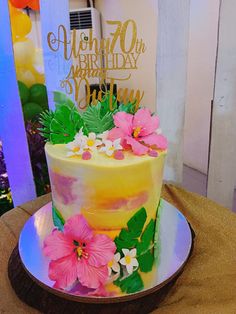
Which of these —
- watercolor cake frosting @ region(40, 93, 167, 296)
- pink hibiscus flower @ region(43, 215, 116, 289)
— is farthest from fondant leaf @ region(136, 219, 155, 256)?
pink hibiscus flower @ region(43, 215, 116, 289)

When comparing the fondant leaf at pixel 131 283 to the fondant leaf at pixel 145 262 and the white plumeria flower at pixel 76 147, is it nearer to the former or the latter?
the fondant leaf at pixel 145 262

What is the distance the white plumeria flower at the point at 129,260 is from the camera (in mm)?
655

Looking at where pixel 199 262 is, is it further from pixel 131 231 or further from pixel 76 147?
pixel 76 147

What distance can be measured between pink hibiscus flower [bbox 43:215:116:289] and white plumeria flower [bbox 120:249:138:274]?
63 mm

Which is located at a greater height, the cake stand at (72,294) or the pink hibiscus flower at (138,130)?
the pink hibiscus flower at (138,130)

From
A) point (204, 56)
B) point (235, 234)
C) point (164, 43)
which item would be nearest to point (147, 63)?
point (204, 56)

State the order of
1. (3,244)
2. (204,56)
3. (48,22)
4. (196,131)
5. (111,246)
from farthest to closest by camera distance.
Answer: (196,131), (204,56), (48,22), (3,244), (111,246)

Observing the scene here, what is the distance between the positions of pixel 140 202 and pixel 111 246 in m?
0.12

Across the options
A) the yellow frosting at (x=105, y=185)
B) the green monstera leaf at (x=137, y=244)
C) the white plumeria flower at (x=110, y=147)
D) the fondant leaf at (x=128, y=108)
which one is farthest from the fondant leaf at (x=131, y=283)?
the fondant leaf at (x=128, y=108)

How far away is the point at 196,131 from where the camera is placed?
98.4 inches

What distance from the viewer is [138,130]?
0.69 metres

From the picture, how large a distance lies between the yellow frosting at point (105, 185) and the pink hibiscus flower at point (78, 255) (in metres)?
0.06

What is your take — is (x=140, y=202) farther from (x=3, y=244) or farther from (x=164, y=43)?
(x=164, y=43)

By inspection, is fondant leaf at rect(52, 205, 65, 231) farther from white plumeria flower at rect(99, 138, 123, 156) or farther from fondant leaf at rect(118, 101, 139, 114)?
fondant leaf at rect(118, 101, 139, 114)
